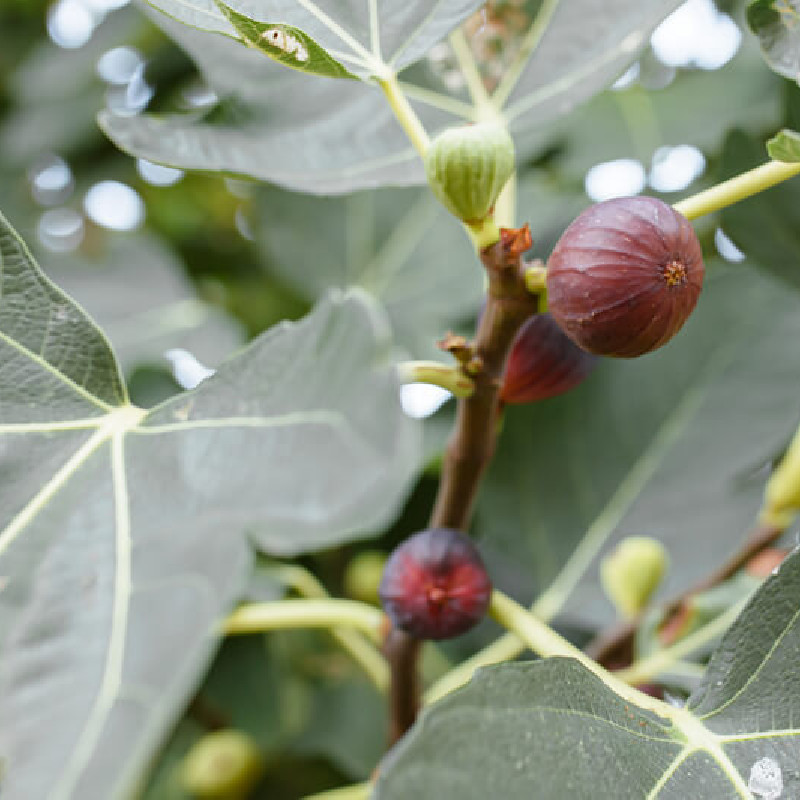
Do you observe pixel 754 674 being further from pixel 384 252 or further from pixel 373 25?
pixel 384 252

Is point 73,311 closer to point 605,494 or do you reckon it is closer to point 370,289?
point 605,494

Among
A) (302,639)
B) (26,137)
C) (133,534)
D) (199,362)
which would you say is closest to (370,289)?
(199,362)

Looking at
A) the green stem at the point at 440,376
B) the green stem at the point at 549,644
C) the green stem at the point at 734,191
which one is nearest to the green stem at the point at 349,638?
the green stem at the point at 549,644

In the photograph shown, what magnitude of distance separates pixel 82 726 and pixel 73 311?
25 cm

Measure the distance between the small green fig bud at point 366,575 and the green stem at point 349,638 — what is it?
0.32 ft

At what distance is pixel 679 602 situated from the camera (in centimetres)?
90

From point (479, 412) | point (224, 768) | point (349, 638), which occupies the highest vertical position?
point (479, 412)

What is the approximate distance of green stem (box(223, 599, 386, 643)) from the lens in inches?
30.0

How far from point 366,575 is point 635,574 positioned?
1.37ft

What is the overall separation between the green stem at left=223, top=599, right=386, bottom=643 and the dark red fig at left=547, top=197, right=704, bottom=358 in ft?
1.09

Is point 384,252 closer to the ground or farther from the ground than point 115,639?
closer to the ground

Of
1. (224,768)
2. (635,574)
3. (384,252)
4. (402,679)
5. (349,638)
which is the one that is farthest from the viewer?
(384,252)

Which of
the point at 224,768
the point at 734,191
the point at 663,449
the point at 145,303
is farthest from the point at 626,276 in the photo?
the point at 145,303

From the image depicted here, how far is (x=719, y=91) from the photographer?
118 cm
